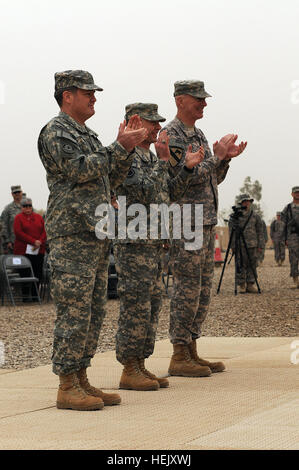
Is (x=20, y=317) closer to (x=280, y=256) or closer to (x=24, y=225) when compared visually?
(x=24, y=225)

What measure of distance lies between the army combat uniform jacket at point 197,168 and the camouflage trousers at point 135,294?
77cm

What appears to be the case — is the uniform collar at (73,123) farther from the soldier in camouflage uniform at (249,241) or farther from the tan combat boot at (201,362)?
the soldier in camouflage uniform at (249,241)

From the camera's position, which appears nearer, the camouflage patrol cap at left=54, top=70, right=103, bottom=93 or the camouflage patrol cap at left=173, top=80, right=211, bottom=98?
the camouflage patrol cap at left=54, top=70, right=103, bottom=93

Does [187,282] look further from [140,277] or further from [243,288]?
[243,288]

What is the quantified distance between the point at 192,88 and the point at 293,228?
11.6 m

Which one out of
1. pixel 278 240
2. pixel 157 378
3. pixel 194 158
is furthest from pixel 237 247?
pixel 278 240

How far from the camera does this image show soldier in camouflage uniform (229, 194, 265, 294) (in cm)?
1731

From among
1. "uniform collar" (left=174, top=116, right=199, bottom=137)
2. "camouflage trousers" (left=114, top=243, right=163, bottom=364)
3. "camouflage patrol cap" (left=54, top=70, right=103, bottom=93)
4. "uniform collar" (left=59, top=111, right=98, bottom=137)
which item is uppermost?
"camouflage patrol cap" (left=54, top=70, right=103, bottom=93)

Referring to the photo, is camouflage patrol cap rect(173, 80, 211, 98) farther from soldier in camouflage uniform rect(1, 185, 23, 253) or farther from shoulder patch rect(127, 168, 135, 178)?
soldier in camouflage uniform rect(1, 185, 23, 253)

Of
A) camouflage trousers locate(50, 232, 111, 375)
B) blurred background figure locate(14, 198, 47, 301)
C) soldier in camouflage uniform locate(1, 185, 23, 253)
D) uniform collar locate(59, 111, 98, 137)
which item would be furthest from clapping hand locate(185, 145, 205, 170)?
soldier in camouflage uniform locate(1, 185, 23, 253)

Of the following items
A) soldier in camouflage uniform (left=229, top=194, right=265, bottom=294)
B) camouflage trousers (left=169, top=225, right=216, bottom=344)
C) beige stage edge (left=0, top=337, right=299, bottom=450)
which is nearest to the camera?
beige stage edge (left=0, top=337, right=299, bottom=450)

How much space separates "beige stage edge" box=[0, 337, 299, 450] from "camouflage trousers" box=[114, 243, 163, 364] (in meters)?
0.33

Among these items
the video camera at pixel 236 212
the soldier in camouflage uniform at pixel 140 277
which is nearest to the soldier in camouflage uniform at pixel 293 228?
the video camera at pixel 236 212

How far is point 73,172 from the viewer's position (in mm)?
4988
